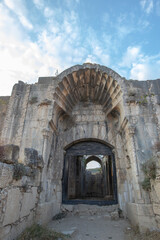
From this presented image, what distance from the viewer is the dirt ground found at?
3.49 metres

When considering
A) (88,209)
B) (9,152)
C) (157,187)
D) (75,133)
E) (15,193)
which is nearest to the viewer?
(15,193)

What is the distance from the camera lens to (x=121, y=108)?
5.64 meters

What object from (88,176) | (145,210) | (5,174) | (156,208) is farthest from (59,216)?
(88,176)

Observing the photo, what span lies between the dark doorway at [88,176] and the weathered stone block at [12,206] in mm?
3339

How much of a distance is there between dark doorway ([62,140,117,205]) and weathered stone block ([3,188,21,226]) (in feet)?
11.0

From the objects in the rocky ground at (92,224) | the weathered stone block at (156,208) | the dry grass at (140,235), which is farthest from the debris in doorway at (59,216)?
the weathered stone block at (156,208)

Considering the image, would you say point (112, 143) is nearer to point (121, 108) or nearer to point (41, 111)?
point (121, 108)

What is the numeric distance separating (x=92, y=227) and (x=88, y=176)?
13.9 m

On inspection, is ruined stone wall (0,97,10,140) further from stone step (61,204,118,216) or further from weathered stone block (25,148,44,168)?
stone step (61,204,118,216)

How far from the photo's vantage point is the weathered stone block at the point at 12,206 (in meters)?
2.48

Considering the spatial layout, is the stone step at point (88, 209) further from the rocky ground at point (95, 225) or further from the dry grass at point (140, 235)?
the dry grass at point (140, 235)

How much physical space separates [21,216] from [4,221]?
0.66m

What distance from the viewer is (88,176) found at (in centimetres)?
1753

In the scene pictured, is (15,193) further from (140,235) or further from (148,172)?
(148,172)
